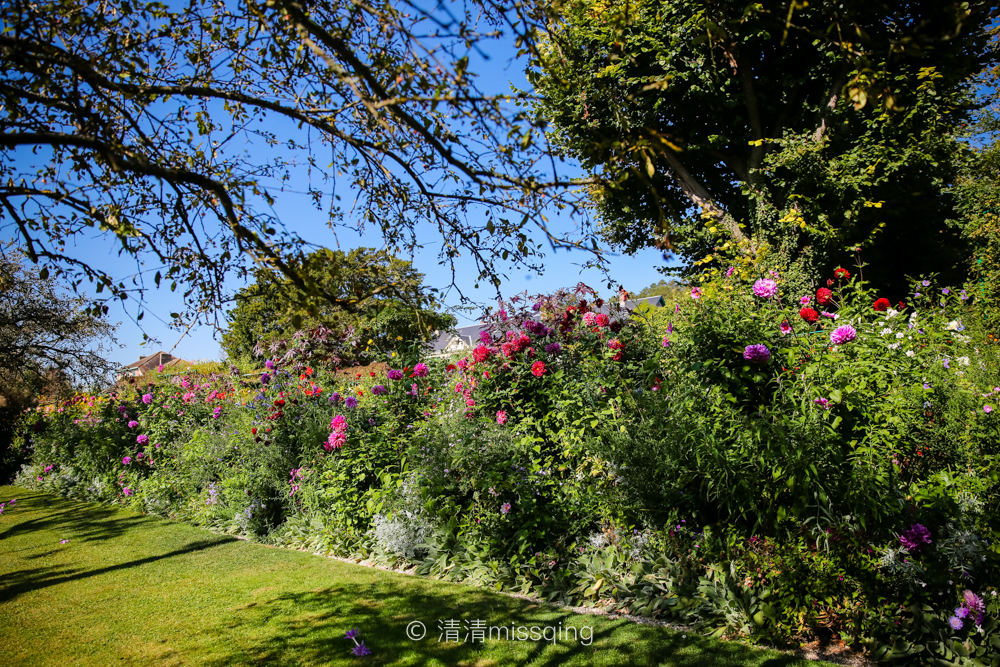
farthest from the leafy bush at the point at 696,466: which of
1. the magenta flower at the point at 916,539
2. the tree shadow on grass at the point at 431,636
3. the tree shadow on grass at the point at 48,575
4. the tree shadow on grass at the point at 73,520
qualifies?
the tree shadow on grass at the point at 73,520

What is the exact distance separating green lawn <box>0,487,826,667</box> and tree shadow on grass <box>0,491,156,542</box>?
101 cm

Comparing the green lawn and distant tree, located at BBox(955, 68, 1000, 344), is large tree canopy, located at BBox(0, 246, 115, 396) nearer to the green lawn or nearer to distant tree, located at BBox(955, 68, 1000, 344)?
the green lawn

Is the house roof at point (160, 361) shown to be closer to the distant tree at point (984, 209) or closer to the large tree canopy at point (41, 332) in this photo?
the large tree canopy at point (41, 332)

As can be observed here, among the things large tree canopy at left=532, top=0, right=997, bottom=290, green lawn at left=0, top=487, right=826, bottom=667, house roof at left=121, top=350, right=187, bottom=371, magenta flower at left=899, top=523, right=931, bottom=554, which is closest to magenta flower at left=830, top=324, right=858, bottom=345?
magenta flower at left=899, top=523, right=931, bottom=554

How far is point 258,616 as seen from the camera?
13.0ft

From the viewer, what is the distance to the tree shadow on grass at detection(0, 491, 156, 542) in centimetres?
709

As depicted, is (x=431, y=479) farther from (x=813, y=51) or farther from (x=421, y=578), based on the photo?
(x=813, y=51)

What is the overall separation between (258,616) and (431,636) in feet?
4.62

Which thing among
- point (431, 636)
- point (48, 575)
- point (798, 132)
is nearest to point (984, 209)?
point (798, 132)

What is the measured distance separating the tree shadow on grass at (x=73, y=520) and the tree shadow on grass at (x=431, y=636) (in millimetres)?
4275

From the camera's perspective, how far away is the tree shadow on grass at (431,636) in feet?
9.85

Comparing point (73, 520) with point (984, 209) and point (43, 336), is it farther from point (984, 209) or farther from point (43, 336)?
point (984, 209)

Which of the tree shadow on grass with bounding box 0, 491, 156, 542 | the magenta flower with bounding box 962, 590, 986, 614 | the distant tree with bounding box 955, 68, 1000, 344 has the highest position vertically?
the distant tree with bounding box 955, 68, 1000, 344

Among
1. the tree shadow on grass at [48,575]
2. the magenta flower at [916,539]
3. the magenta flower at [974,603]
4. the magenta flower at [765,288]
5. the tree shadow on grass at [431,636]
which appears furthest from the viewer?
the tree shadow on grass at [48,575]
